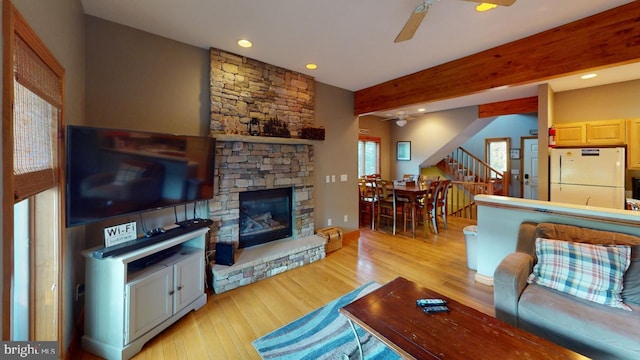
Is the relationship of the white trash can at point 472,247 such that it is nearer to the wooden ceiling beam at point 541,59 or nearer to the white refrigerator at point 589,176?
the white refrigerator at point 589,176

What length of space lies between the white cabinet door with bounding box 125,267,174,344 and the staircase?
6437 millimetres

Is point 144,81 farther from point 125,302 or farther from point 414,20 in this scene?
point 414,20

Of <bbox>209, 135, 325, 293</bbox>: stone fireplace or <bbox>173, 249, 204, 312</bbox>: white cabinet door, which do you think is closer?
<bbox>173, 249, 204, 312</bbox>: white cabinet door

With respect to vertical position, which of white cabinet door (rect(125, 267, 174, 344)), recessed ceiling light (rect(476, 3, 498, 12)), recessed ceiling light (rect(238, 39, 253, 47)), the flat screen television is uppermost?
recessed ceiling light (rect(238, 39, 253, 47))

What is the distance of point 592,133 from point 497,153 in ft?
14.1

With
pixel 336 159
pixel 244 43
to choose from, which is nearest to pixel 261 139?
pixel 244 43

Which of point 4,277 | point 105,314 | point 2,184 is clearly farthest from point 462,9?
point 105,314

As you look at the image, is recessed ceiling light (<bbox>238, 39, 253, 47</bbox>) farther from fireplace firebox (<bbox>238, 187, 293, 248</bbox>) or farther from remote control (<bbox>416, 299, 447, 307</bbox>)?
remote control (<bbox>416, 299, 447, 307</bbox>)

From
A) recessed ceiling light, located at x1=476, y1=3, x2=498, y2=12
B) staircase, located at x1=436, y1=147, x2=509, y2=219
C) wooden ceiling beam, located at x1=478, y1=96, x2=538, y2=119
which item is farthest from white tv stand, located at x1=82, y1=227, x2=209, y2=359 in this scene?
staircase, located at x1=436, y1=147, x2=509, y2=219

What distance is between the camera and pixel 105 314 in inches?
71.0

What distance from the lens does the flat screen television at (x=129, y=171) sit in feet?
5.47

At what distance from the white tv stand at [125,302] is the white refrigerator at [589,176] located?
5.08m

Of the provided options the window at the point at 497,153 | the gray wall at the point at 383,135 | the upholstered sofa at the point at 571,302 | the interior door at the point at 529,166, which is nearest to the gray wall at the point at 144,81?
the upholstered sofa at the point at 571,302

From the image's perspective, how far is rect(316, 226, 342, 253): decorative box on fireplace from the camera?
3842mm
